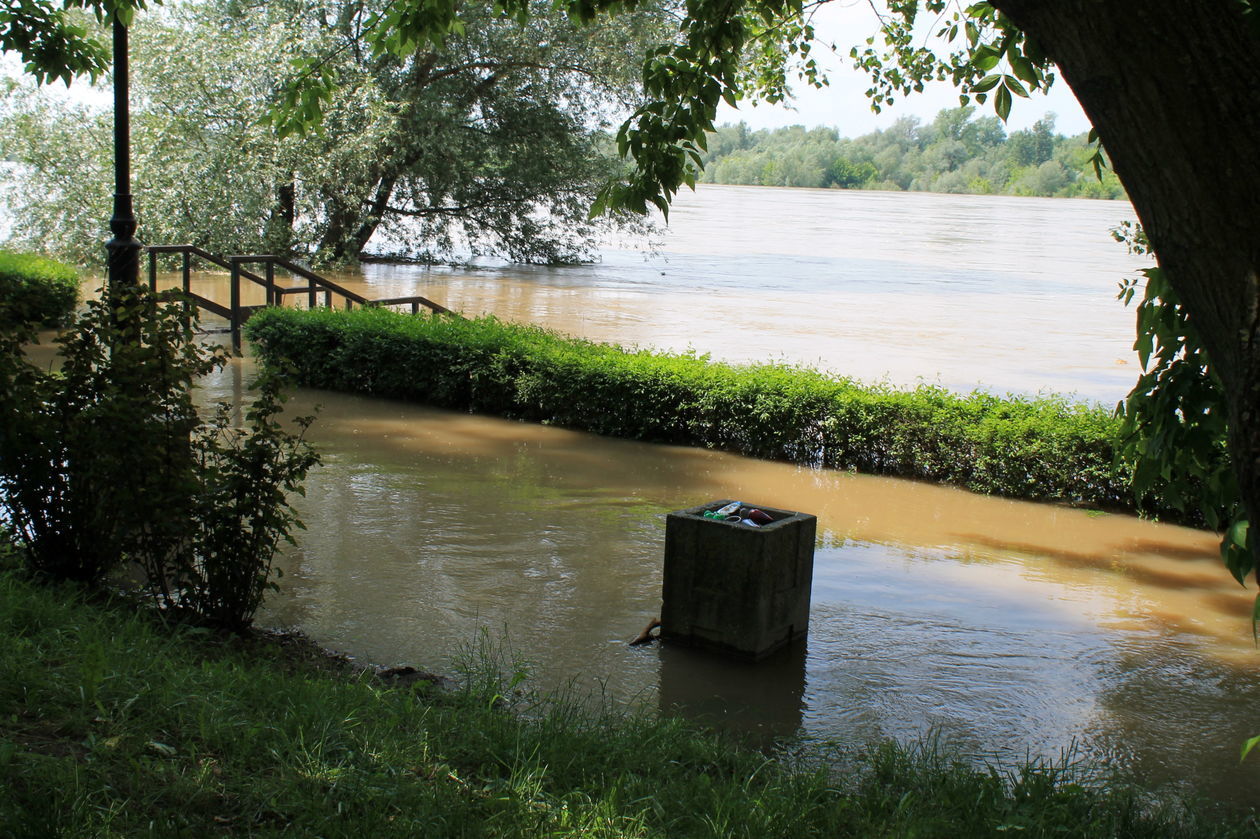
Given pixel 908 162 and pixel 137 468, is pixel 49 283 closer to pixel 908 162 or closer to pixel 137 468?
pixel 137 468

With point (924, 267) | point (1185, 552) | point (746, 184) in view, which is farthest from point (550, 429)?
point (746, 184)

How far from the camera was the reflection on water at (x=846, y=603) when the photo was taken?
5602 millimetres

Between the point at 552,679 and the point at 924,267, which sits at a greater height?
the point at 924,267

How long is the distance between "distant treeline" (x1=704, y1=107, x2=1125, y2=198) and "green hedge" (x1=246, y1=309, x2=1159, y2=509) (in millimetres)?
80467

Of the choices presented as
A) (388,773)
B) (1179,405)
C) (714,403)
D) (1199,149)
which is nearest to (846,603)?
(1179,405)

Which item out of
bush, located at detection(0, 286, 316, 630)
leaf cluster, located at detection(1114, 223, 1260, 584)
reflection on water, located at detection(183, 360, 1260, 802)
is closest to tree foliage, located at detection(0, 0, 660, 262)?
reflection on water, located at detection(183, 360, 1260, 802)

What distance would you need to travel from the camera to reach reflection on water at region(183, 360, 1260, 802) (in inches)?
221

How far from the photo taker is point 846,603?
24.0ft

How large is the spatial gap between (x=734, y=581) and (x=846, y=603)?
1.50 metres

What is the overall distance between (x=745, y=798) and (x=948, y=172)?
105998 mm

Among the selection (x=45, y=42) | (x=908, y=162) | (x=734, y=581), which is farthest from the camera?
(x=908, y=162)

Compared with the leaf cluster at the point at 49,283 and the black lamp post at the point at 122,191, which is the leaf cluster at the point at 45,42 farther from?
the leaf cluster at the point at 49,283

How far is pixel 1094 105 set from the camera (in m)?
2.15

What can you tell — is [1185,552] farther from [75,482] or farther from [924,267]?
[924,267]
